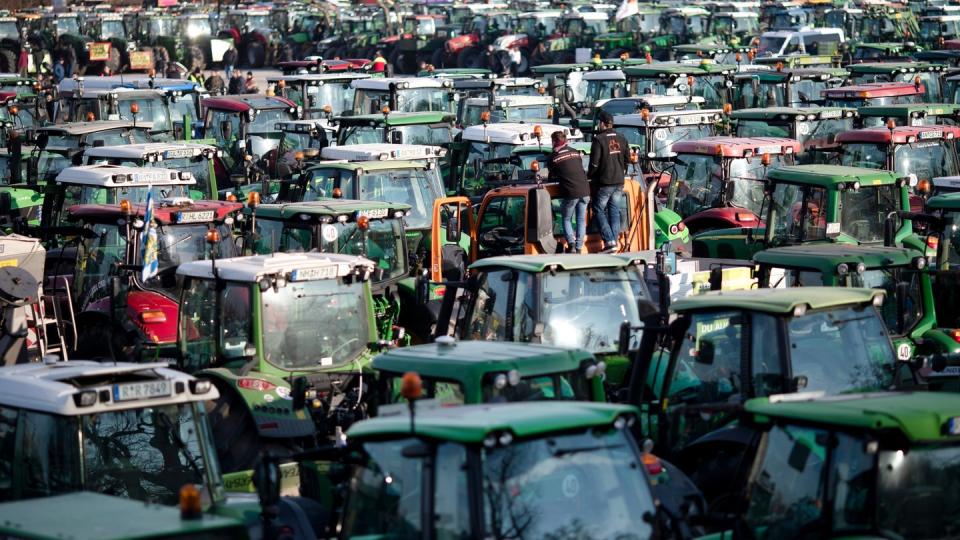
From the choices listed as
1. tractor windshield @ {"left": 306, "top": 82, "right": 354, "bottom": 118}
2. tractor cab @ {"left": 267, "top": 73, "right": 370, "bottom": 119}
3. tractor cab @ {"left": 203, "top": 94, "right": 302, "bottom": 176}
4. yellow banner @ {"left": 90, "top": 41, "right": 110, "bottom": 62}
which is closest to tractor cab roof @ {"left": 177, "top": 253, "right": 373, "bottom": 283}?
tractor cab @ {"left": 203, "top": 94, "right": 302, "bottom": 176}

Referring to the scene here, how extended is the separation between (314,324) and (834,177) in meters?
6.69

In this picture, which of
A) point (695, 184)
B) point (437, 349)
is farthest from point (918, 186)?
point (437, 349)

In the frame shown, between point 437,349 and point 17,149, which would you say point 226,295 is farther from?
point 17,149

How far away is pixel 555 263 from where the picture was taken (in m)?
12.8

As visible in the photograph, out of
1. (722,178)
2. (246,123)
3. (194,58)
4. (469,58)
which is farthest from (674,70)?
(194,58)

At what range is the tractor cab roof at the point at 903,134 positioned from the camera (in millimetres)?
21109

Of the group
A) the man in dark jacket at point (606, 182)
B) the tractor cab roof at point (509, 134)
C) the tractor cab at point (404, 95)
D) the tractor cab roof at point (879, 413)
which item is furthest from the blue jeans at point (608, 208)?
the tractor cab at point (404, 95)

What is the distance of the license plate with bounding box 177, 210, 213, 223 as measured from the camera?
16.5 metres

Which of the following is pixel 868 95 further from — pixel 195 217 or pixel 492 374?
pixel 492 374

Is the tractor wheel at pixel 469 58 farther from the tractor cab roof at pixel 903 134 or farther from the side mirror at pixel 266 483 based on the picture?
the side mirror at pixel 266 483

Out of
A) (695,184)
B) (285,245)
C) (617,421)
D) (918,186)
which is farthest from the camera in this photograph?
(695,184)

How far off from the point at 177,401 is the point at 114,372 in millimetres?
419

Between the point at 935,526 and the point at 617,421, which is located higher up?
the point at 617,421

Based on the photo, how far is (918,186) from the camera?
19.2 m
